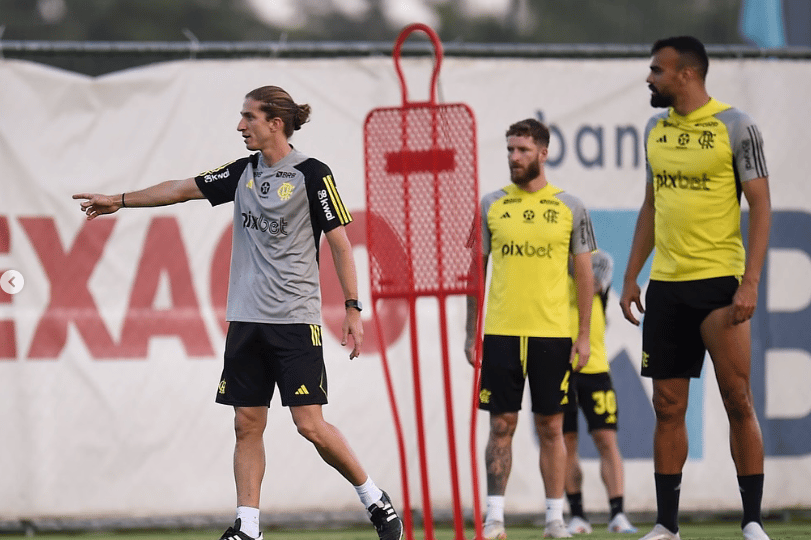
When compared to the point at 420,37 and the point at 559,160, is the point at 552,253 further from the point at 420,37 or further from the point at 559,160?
the point at 420,37

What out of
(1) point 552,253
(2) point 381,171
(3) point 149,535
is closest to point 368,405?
(3) point 149,535

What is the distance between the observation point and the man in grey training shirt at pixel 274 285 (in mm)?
6020

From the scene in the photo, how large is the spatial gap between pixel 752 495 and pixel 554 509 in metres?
1.47

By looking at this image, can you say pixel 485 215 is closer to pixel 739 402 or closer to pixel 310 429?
pixel 310 429

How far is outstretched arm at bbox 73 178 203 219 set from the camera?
6004mm

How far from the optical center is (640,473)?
884cm

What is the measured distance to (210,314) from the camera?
8609 mm

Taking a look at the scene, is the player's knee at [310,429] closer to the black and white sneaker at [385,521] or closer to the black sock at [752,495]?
the black and white sneaker at [385,521]

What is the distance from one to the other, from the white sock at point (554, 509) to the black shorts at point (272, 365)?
5.63ft

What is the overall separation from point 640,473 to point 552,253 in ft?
8.23

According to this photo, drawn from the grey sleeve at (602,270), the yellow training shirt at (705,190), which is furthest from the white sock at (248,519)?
the grey sleeve at (602,270)

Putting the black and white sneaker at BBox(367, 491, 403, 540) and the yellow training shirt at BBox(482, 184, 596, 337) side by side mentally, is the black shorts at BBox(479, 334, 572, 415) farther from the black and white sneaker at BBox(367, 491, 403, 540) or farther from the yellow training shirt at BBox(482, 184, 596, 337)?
the black and white sneaker at BBox(367, 491, 403, 540)

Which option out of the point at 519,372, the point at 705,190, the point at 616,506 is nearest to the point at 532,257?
the point at 519,372

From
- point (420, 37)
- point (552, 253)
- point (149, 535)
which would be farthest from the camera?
point (420, 37)
